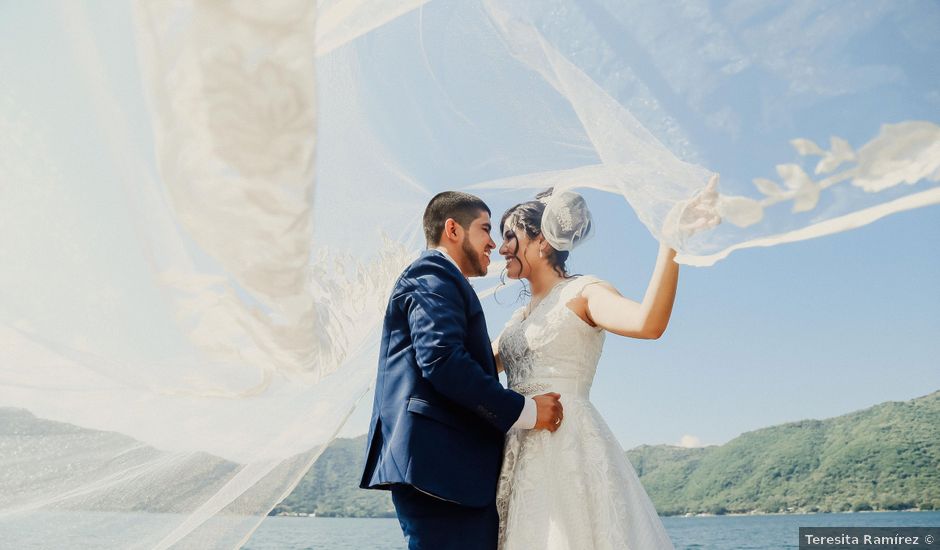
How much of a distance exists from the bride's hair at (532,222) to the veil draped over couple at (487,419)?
0.28 meters

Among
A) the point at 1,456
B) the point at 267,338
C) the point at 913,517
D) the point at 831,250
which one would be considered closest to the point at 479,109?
the point at 267,338

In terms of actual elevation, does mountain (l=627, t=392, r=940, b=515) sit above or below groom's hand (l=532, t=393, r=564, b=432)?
above

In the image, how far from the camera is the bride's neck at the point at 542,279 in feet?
8.96

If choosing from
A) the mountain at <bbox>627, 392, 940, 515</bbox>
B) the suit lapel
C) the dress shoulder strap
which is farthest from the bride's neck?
the mountain at <bbox>627, 392, 940, 515</bbox>

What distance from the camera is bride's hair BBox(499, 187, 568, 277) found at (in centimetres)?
270

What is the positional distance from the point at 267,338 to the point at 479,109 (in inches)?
36.0

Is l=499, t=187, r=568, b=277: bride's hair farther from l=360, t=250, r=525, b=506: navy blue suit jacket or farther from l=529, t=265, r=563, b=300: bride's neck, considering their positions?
l=360, t=250, r=525, b=506: navy blue suit jacket

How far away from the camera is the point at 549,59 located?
1.84 m

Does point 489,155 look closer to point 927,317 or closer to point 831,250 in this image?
point 831,250

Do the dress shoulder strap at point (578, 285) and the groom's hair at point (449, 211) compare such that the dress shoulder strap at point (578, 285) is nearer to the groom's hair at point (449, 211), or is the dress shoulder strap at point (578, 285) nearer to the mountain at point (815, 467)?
the groom's hair at point (449, 211)

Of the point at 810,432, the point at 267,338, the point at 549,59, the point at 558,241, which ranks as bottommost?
the point at 267,338

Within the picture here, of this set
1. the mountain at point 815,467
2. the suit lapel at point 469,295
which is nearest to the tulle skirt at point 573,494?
the suit lapel at point 469,295

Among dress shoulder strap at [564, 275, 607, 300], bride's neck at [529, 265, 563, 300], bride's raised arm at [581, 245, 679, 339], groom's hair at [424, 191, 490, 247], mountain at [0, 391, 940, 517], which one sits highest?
mountain at [0, 391, 940, 517]

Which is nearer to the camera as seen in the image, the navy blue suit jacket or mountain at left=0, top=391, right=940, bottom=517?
the navy blue suit jacket
